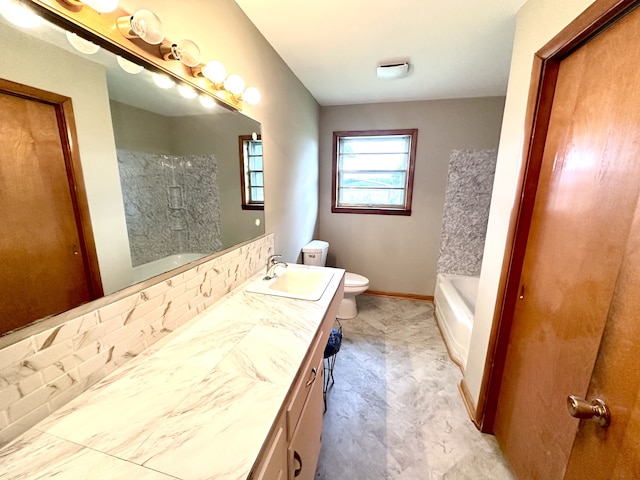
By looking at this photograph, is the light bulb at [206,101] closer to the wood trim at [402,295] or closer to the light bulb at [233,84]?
Answer: the light bulb at [233,84]

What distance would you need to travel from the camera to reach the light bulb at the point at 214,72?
114cm

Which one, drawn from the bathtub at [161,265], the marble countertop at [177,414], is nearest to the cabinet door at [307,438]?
the marble countertop at [177,414]

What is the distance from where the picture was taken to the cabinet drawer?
0.80 m

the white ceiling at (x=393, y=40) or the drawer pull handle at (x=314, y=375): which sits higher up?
the white ceiling at (x=393, y=40)

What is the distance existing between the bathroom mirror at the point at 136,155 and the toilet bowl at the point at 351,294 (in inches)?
61.7

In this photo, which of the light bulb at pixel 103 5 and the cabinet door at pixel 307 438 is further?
the cabinet door at pixel 307 438

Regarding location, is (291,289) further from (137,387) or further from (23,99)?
(23,99)

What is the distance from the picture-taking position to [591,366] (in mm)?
813

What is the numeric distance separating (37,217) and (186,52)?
0.82 meters

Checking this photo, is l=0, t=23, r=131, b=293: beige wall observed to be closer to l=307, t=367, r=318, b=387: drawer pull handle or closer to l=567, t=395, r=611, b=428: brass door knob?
l=307, t=367, r=318, b=387: drawer pull handle

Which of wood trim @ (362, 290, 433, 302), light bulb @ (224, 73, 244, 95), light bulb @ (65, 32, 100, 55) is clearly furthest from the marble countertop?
wood trim @ (362, 290, 433, 302)

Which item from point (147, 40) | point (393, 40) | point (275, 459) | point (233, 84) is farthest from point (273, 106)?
point (275, 459)

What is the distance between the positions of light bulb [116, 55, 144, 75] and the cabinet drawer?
1220 mm

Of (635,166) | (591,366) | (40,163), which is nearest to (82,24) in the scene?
(40,163)
